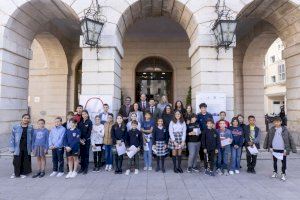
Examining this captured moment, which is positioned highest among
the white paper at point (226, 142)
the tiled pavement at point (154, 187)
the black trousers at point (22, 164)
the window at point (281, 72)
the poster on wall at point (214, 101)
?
the window at point (281, 72)

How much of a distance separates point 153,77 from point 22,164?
1011 centimetres

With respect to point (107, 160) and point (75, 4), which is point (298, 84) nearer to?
point (107, 160)

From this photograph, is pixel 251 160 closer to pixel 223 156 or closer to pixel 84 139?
pixel 223 156

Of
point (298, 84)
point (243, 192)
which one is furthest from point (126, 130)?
point (298, 84)

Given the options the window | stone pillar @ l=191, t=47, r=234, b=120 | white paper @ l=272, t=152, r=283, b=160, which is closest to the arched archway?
stone pillar @ l=191, t=47, r=234, b=120

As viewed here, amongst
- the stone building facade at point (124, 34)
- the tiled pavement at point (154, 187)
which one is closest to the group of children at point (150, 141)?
the tiled pavement at point (154, 187)

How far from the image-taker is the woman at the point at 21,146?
703cm

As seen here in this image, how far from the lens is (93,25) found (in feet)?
26.9

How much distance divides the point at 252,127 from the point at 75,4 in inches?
290

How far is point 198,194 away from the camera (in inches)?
217

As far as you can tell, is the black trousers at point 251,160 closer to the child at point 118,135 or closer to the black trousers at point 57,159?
the child at point 118,135

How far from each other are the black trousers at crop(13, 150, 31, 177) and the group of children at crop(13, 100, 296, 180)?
315 mm

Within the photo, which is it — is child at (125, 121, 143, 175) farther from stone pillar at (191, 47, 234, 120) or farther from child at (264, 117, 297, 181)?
child at (264, 117, 297, 181)

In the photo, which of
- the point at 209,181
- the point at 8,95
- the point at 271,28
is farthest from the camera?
the point at 271,28
